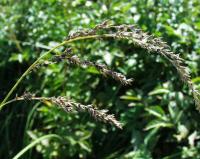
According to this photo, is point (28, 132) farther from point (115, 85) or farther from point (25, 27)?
point (25, 27)

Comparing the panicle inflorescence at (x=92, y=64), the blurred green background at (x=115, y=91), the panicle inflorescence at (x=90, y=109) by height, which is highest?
the panicle inflorescence at (x=92, y=64)

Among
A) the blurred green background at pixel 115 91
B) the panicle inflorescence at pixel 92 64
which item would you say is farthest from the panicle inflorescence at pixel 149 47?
the blurred green background at pixel 115 91

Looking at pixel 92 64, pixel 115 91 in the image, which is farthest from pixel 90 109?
pixel 115 91

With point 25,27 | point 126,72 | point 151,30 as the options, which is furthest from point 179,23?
point 25,27

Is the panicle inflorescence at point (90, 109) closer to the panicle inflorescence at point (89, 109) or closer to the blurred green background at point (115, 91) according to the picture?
the panicle inflorescence at point (89, 109)

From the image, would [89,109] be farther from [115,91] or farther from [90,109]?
[115,91]

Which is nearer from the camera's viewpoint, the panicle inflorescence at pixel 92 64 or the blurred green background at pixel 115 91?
the panicle inflorescence at pixel 92 64

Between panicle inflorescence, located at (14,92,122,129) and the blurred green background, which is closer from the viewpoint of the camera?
panicle inflorescence, located at (14,92,122,129)

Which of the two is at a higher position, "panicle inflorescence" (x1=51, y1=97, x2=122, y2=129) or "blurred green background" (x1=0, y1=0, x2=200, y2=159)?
"panicle inflorescence" (x1=51, y1=97, x2=122, y2=129)

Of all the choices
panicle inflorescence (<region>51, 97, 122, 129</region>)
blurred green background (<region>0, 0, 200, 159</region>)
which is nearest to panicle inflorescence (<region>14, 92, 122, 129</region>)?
panicle inflorescence (<region>51, 97, 122, 129</region>)

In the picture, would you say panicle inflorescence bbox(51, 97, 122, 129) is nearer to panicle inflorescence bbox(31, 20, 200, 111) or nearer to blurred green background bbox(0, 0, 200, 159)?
panicle inflorescence bbox(31, 20, 200, 111)
